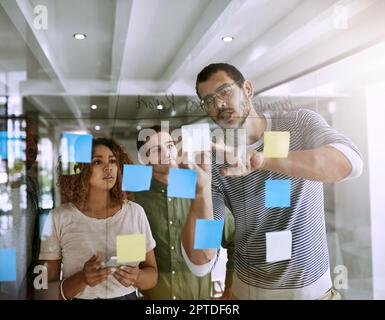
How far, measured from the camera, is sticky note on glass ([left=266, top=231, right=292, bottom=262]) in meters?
2.19

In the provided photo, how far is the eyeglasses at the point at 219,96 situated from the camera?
7.04ft

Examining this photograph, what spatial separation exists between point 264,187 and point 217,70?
589 mm

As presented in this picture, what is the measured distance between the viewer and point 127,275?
213cm

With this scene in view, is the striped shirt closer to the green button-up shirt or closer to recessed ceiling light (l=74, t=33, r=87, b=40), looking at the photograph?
the green button-up shirt

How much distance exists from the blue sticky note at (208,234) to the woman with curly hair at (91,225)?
217 millimetres

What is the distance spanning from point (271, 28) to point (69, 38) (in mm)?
946

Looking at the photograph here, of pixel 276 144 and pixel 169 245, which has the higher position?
pixel 276 144

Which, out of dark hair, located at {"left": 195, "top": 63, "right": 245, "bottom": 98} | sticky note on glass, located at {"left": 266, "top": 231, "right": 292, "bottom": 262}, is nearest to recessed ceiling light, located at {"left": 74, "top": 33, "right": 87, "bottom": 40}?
dark hair, located at {"left": 195, "top": 63, "right": 245, "bottom": 98}

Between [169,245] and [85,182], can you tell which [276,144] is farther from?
[85,182]

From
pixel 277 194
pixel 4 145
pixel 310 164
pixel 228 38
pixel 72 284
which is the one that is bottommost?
pixel 72 284

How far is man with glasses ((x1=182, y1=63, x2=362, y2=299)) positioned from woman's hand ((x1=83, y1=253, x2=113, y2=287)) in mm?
385

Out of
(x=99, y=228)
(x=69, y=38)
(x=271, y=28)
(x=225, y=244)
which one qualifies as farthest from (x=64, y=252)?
(x=271, y=28)

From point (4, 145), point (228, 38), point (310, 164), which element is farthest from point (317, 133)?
point (4, 145)

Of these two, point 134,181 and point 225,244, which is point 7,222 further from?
point 225,244
